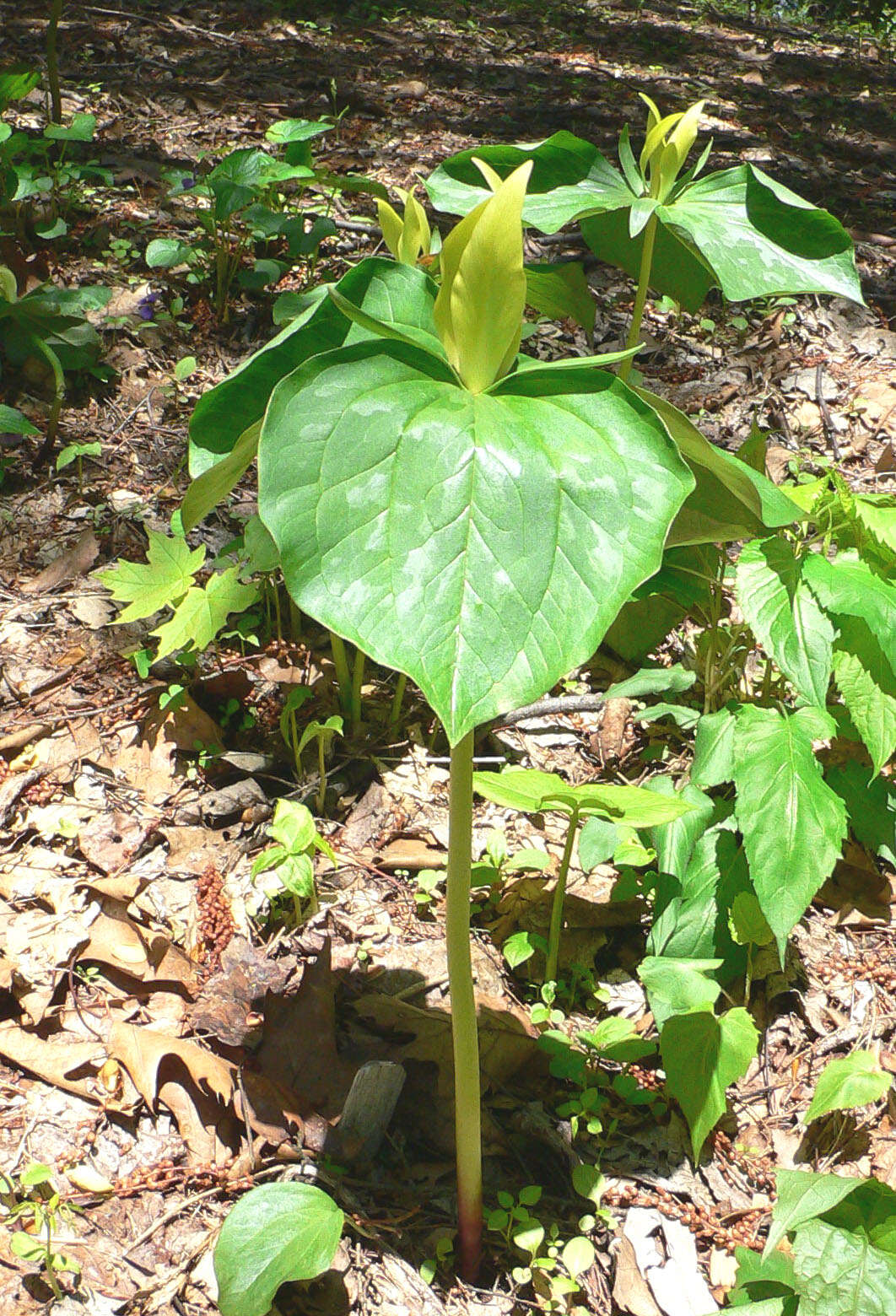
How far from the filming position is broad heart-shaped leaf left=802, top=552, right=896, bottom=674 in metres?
1.74

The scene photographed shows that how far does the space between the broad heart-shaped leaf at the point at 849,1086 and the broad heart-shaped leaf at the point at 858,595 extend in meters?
0.63

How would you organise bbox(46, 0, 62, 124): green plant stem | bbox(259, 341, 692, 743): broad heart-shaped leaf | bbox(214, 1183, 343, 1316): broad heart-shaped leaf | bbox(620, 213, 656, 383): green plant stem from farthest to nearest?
bbox(46, 0, 62, 124): green plant stem
bbox(620, 213, 656, 383): green plant stem
bbox(214, 1183, 343, 1316): broad heart-shaped leaf
bbox(259, 341, 692, 743): broad heart-shaped leaf


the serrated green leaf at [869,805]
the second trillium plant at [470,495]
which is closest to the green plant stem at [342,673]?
the serrated green leaf at [869,805]

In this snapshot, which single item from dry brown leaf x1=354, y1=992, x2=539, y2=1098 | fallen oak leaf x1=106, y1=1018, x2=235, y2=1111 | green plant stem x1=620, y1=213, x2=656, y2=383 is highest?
green plant stem x1=620, y1=213, x2=656, y2=383

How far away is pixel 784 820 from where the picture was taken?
162cm

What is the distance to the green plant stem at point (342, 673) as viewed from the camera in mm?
2133

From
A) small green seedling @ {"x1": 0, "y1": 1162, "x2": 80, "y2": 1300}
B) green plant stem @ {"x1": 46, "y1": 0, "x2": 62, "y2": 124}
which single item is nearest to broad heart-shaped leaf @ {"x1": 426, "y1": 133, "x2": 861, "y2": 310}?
small green seedling @ {"x1": 0, "y1": 1162, "x2": 80, "y2": 1300}

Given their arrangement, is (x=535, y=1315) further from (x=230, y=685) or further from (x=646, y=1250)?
(x=230, y=685)

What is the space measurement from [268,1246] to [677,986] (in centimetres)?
69

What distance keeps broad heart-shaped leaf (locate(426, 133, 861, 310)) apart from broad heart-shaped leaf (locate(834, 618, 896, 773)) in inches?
22.6

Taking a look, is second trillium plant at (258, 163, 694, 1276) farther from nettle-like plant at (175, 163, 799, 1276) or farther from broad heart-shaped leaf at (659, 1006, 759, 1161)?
broad heart-shaped leaf at (659, 1006, 759, 1161)

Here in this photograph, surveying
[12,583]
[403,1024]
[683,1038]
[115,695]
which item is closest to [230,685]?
[115,695]

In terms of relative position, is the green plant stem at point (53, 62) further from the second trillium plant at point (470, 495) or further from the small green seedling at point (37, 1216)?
the small green seedling at point (37, 1216)

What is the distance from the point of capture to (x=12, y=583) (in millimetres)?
2455
